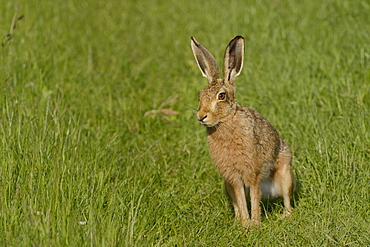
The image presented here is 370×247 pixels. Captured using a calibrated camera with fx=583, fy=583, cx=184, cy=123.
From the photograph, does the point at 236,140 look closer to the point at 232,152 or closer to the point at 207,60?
the point at 232,152

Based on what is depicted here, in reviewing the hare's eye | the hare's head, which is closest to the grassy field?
the hare's head

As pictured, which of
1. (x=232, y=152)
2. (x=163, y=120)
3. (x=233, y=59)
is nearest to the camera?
(x=232, y=152)

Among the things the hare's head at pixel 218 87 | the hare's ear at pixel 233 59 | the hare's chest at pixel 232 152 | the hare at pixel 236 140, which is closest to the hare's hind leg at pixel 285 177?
the hare at pixel 236 140

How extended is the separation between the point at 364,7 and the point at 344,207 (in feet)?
12.4

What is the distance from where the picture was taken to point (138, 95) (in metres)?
6.51

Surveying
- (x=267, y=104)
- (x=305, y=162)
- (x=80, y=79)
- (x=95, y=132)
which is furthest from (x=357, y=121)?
(x=80, y=79)

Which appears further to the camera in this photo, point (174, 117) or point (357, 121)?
point (174, 117)

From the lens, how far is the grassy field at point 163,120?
12.4 feet

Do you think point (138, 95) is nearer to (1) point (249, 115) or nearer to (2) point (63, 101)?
(2) point (63, 101)

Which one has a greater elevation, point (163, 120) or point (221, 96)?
point (221, 96)

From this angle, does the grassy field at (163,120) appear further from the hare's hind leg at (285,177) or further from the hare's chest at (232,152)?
the hare's chest at (232,152)

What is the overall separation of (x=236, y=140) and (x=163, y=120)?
193cm

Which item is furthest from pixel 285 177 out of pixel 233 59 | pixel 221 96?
pixel 233 59

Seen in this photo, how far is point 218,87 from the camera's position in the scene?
13.7 ft
